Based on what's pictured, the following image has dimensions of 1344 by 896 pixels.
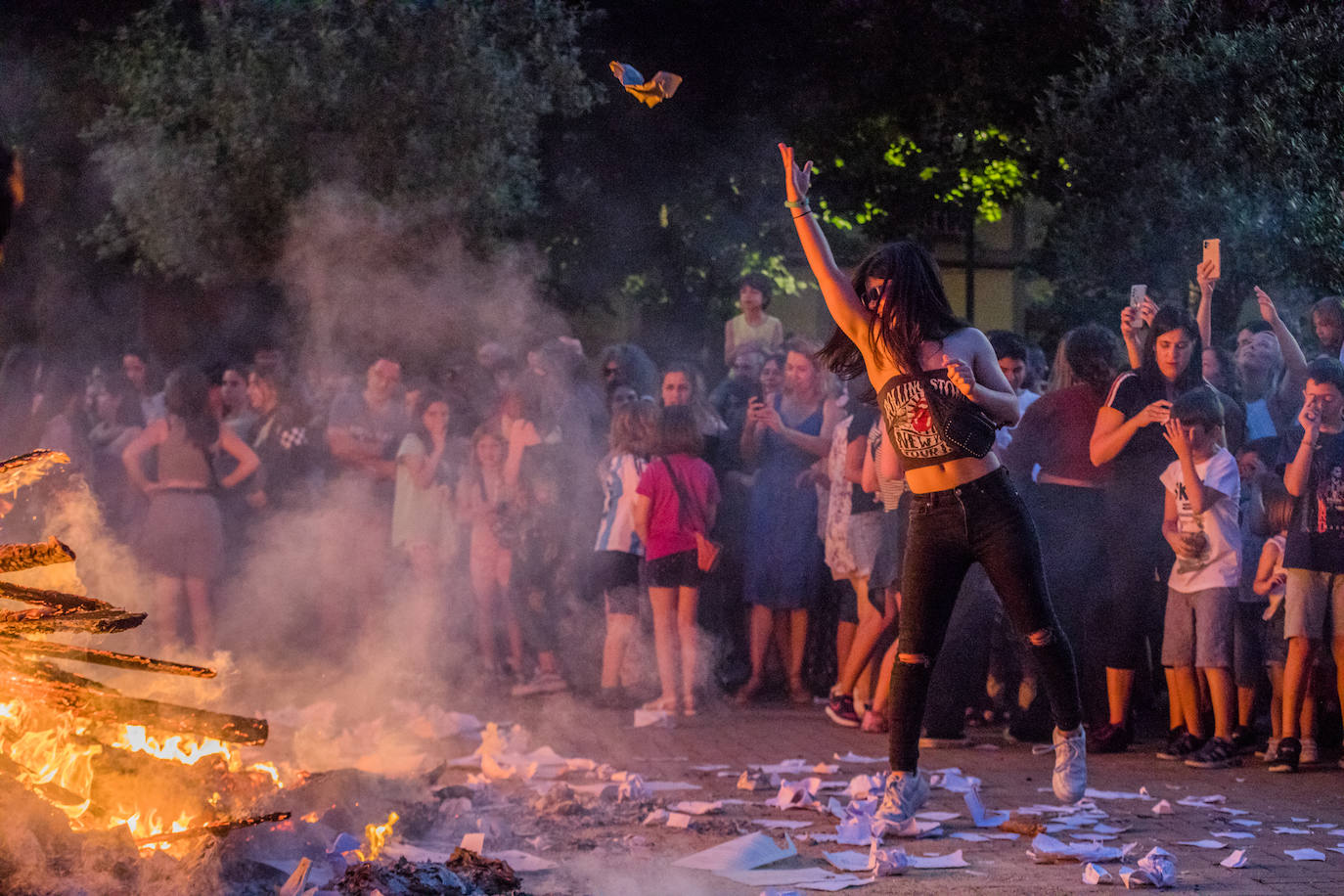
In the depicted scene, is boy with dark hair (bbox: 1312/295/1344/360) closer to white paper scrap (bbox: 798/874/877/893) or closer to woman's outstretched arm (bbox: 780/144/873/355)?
woman's outstretched arm (bbox: 780/144/873/355)

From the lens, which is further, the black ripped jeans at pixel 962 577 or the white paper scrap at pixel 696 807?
the white paper scrap at pixel 696 807

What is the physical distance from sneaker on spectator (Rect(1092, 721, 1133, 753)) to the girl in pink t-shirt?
2.46 metres

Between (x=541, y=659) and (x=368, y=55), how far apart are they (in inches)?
222

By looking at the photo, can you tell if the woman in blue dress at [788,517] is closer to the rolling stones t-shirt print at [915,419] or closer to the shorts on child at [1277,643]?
the shorts on child at [1277,643]

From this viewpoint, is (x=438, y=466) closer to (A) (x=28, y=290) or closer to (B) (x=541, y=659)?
(B) (x=541, y=659)

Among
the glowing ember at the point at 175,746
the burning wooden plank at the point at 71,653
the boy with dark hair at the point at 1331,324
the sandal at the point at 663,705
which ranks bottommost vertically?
the sandal at the point at 663,705

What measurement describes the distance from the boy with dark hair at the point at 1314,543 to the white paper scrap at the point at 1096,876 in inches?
106

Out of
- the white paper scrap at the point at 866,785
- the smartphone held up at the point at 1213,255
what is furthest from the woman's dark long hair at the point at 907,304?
the smartphone held up at the point at 1213,255

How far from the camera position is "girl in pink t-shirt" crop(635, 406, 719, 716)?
897 centimetres

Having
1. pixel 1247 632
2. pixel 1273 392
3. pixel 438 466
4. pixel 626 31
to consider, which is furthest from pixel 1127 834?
pixel 626 31

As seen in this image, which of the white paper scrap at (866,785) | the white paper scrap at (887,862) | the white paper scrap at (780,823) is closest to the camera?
the white paper scrap at (887,862)

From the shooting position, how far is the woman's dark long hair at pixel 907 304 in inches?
207

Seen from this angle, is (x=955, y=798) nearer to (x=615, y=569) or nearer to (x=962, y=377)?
(x=962, y=377)

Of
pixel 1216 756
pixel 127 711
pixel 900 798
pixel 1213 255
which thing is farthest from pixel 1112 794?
pixel 127 711
